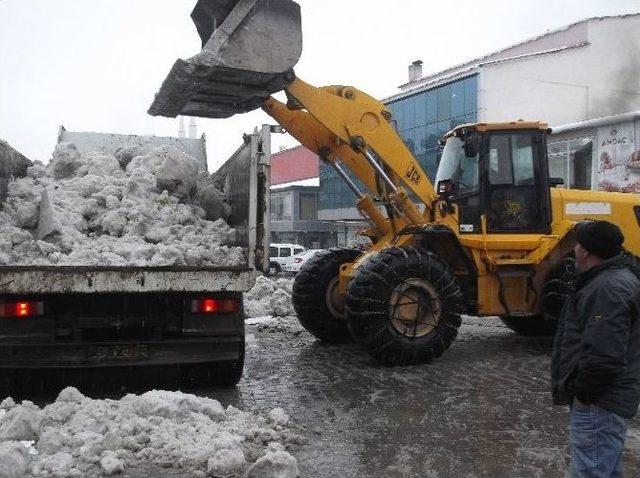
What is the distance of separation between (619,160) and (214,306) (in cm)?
1517

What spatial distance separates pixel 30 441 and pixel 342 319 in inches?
205

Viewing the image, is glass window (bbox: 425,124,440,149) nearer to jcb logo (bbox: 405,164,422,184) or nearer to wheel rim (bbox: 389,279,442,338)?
jcb logo (bbox: 405,164,422,184)

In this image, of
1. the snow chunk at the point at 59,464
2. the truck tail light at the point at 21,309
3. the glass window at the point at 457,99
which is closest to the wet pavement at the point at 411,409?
the snow chunk at the point at 59,464

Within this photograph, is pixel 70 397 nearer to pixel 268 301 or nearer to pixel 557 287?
pixel 557 287

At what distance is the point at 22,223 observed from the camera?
6406mm

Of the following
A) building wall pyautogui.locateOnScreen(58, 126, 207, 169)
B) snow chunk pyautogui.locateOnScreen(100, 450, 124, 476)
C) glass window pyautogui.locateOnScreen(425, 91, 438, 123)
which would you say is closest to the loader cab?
building wall pyautogui.locateOnScreen(58, 126, 207, 169)

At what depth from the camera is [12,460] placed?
3863mm

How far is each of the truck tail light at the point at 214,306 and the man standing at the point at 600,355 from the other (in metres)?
3.37

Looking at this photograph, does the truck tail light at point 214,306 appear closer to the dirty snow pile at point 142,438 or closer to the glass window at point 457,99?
the dirty snow pile at point 142,438

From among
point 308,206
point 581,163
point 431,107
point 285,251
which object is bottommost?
point 285,251

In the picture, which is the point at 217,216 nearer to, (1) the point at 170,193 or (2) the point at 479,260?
(1) the point at 170,193

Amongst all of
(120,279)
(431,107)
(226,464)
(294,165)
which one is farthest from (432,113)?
(226,464)

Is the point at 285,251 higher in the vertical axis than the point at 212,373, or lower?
higher

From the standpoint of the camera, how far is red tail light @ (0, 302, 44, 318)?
18.2 ft
